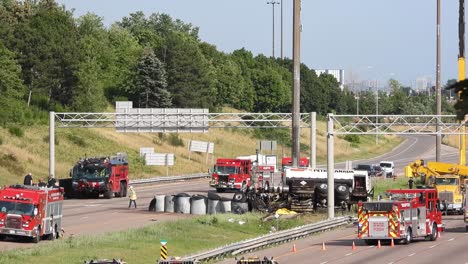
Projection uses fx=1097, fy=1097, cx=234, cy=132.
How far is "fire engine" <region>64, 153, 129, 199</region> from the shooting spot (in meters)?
67.4

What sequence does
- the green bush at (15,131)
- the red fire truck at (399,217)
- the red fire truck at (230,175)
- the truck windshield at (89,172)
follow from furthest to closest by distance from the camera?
the green bush at (15,131) < the red fire truck at (230,175) < the truck windshield at (89,172) < the red fire truck at (399,217)

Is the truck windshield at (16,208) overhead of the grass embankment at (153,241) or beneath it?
overhead

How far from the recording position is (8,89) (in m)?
91.4

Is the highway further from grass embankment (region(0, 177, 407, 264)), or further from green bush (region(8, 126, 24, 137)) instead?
green bush (region(8, 126, 24, 137))

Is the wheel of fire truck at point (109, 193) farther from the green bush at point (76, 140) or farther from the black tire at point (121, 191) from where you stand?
the green bush at point (76, 140)

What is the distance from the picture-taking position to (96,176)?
67.8 meters

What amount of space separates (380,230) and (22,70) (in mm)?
68726

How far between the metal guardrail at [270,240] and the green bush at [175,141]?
207 feet

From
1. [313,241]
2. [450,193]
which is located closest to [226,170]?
[450,193]

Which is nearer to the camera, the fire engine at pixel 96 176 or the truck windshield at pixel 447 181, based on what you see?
the truck windshield at pixel 447 181

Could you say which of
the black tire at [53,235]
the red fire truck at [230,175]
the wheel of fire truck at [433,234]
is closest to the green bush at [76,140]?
the red fire truck at [230,175]

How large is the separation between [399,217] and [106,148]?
62665 mm

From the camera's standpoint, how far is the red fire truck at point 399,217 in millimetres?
42719

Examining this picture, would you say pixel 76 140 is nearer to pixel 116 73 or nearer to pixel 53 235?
pixel 116 73
